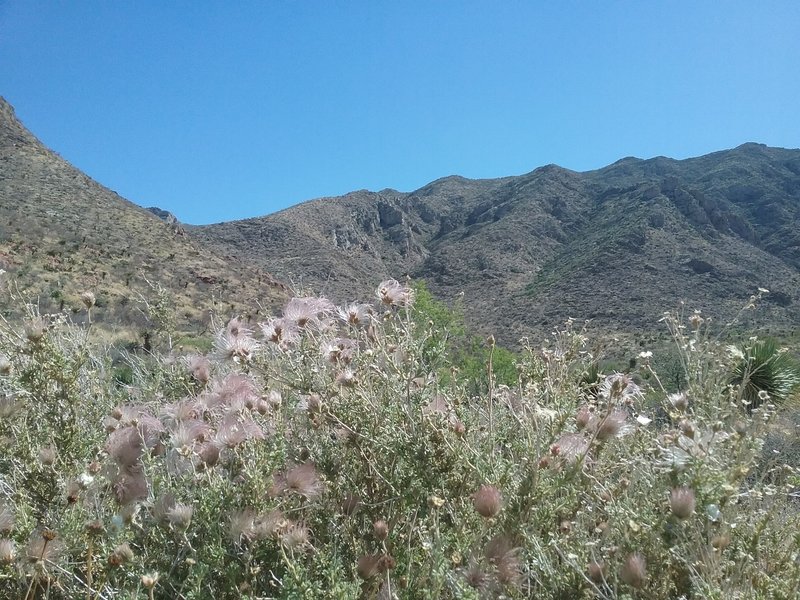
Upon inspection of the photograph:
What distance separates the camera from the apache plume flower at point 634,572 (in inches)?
62.5

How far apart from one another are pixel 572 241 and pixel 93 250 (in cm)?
5663

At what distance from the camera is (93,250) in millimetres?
32531

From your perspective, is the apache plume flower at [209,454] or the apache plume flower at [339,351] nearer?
the apache plume flower at [209,454]

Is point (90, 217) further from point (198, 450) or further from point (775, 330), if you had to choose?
point (775, 330)

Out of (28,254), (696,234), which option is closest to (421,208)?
(696,234)

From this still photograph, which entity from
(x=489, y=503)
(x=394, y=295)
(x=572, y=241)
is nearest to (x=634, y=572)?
(x=489, y=503)

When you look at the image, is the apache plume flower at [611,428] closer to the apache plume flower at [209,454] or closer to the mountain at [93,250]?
the apache plume flower at [209,454]

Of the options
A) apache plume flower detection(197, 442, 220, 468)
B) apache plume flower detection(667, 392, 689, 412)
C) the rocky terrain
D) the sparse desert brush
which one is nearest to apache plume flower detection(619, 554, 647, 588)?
the sparse desert brush

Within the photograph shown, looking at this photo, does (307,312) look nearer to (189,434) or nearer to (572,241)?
(189,434)

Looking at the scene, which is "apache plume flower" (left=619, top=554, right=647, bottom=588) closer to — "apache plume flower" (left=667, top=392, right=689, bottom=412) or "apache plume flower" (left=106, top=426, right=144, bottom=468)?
"apache plume flower" (left=667, top=392, right=689, bottom=412)

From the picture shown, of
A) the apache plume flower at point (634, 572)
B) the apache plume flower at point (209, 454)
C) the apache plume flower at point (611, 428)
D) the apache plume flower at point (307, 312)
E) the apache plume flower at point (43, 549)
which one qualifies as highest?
the apache plume flower at point (307, 312)

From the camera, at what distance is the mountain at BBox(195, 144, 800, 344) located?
5059 cm

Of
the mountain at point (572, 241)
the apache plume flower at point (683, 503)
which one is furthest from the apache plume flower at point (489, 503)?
the mountain at point (572, 241)

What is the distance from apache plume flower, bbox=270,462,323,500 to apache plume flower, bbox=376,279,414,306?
944 millimetres
